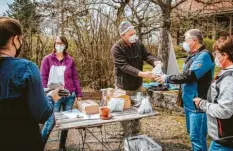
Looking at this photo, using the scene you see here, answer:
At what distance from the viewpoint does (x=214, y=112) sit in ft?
8.51

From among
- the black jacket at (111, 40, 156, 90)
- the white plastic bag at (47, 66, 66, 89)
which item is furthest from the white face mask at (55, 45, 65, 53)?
the black jacket at (111, 40, 156, 90)

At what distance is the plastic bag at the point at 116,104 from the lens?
3.70 m

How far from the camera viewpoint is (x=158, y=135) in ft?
18.3

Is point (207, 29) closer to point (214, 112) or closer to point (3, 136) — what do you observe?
point (214, 112)

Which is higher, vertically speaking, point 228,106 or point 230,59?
point 230,59

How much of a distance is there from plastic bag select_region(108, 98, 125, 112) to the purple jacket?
1.06 metres

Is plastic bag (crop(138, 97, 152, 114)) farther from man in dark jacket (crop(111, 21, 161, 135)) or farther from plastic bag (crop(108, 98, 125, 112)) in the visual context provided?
man in dark jacket (crop(111, 21, 161, 135))

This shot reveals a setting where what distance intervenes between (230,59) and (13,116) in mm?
1966

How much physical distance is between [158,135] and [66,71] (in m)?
2.33

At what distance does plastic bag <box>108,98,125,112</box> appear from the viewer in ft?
12.1

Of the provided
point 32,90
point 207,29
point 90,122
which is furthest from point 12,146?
point 207,29

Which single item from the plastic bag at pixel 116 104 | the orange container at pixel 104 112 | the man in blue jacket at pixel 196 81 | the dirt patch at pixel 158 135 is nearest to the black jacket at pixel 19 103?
the orange container at pixel 104 112

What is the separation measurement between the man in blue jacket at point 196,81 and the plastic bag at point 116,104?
785 mm

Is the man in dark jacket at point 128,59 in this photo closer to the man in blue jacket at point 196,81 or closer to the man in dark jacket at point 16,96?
the man in blue jacket at point 196,81
